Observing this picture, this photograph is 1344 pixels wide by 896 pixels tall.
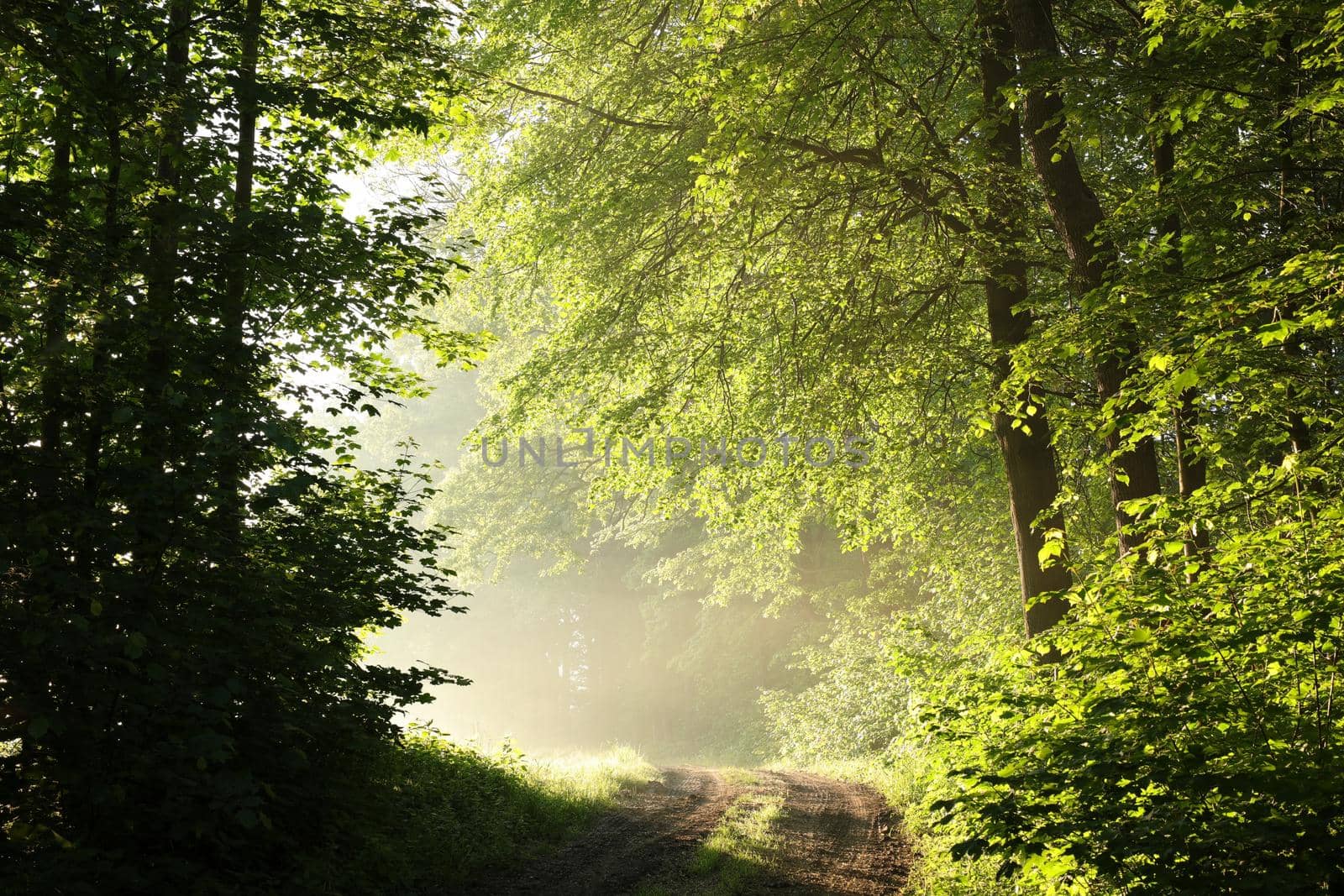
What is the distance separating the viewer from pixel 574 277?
12492mm

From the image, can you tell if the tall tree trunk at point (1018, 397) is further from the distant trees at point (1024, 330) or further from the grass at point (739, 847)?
the grass at point (739, 847)

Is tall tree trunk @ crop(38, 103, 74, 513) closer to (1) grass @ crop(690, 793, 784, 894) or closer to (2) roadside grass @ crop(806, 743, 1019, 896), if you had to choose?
(2) roadside grass @ crop(806, 743, 1019, 896)

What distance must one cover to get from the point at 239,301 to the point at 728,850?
6564 mm

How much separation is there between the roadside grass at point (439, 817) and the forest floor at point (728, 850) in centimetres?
31

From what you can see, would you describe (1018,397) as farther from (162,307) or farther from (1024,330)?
(162,307)

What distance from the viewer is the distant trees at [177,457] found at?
14.0ft

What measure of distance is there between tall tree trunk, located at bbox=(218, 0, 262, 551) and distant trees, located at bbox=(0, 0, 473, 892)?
3 cm

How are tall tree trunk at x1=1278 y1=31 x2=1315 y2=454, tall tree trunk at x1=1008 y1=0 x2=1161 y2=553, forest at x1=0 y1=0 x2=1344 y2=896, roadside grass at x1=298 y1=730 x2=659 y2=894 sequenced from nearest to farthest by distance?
1. forest at x1=0 y1=0 x2=1344 y2=896
2. roadside grass at x1=298 y1=730 x2=659 y2=894
3. tall tree trunk at x1=1278 y1=31 x2=1315 y2=454
4. tall tree trunk at x1=1008 y1=0 x2=1161 y2=553

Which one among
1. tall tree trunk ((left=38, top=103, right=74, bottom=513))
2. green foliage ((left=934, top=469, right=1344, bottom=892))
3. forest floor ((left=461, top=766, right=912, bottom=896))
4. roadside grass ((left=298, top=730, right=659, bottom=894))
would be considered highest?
tall tree trunk ((left=38, top=103, right=74, bottom=513))

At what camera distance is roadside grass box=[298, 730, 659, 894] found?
6172mm

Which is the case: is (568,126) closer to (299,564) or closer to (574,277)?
(574,277)

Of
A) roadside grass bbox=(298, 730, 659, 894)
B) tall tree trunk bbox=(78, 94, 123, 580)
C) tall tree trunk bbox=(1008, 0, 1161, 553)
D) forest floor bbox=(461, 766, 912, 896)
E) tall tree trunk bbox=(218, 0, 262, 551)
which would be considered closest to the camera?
tall tree trunk bbox=(78, 94, 123, 580)

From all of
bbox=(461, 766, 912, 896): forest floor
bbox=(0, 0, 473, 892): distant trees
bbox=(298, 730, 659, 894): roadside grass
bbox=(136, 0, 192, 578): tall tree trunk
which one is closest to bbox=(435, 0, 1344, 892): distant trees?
bbox=(461, 766, 912, 896): forest floor

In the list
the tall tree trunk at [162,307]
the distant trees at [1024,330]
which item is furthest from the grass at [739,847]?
the tall tree trunk at [162,307]
